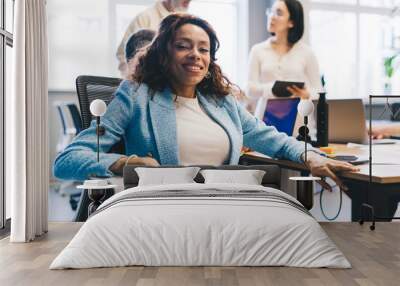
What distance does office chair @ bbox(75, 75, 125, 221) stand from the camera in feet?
20.5

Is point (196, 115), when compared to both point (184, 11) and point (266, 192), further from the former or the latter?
point (266, 192)

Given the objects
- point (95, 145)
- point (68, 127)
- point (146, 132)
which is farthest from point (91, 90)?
point (146, 132)

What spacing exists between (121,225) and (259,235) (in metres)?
0.98

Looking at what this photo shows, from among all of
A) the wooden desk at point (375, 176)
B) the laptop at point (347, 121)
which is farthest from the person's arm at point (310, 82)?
the wooden desk at point (375, 176)

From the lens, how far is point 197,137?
627 cm

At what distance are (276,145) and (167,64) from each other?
1528mm

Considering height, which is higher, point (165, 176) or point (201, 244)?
point (165, 176)

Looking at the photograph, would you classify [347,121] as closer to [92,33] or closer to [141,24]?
[141,24]

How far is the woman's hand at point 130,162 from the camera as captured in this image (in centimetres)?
620

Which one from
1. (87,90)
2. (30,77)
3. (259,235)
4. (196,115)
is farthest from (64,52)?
(259,235)

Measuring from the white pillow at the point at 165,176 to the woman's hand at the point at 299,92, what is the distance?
4.96 feet

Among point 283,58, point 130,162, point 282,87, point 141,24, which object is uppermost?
point 141,24

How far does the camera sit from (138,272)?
390cm

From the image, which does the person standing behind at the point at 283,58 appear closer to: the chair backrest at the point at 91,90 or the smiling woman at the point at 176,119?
the smiling woman at the point at 176,119
